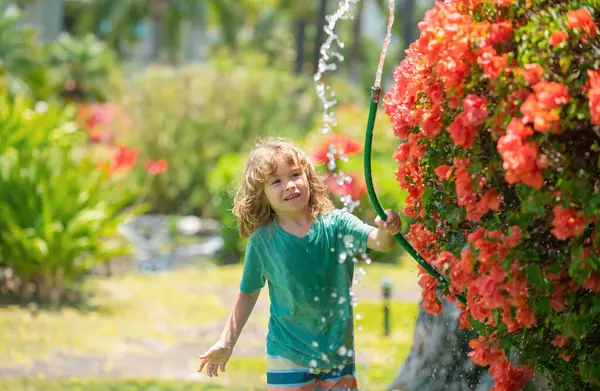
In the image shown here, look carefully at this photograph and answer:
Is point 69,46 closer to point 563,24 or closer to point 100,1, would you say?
point 100,1

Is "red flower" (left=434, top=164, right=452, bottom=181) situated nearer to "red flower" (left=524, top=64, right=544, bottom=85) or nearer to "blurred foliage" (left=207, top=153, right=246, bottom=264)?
"red flower" (left=524, top=64, right=544, bottom=85)

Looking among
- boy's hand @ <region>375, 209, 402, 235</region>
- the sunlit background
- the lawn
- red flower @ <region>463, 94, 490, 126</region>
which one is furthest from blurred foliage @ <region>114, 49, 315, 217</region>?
red flower @ <region>463, 94, 490, 126</region>

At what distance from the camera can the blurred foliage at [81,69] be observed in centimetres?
2947

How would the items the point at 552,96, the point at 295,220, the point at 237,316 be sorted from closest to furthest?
1. the point at 552,96
2. the point at 295,220
3. the point at 237,316

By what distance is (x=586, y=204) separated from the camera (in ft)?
8.91

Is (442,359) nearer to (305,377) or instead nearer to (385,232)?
(305,377)

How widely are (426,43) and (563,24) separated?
527 millimetres

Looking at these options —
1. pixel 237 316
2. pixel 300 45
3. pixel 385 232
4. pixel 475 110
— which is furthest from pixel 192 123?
pixel 300 45

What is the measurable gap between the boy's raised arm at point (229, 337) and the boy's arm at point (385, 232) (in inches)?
22.8

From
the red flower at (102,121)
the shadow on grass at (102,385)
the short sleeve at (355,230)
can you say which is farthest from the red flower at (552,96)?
the red flower at (102,121)

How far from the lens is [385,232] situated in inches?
135

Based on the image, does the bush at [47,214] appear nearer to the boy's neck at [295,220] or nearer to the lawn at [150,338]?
the lawn at [150,338]

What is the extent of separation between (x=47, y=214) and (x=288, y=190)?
605cm

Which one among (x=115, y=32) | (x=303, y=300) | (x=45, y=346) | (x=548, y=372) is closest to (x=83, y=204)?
(x=45, y=346)
